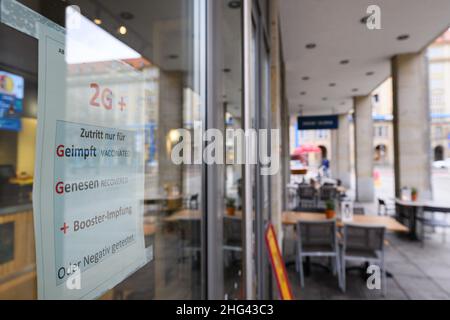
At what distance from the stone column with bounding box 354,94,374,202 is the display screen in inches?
439

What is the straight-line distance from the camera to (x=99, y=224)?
439 mm

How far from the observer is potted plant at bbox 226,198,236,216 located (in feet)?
4.47

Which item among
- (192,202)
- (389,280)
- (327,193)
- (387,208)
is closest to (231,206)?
→ (192,202)

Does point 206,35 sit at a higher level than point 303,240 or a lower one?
higher

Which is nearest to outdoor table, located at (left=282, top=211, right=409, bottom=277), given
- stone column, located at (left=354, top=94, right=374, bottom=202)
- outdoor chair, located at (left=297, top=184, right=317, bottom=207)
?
outdoor chair, located at (left=297, top=184, right=317, bottom=207)

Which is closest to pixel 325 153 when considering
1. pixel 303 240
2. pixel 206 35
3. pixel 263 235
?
pixel 303 240

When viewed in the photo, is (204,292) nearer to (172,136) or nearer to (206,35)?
(172,136)

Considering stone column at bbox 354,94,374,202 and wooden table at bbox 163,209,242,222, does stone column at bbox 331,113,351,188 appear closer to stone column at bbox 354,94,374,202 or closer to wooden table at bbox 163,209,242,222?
stone column at bbox 354,94,374,202

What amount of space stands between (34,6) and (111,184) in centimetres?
27

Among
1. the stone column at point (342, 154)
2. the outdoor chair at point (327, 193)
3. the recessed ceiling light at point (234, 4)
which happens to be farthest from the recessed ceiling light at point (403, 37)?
the stone column at point (342, 154)

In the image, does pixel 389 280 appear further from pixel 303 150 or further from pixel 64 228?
pixel 303 150

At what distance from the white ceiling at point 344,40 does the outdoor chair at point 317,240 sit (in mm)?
1762

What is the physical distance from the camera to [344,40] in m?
3.21

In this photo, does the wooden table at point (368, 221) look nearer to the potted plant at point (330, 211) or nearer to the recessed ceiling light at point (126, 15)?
the potted plant at point (330, 211)
